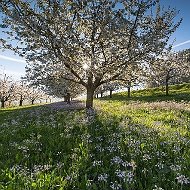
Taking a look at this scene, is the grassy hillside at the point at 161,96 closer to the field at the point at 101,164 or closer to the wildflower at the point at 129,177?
the field at the point at 101,164

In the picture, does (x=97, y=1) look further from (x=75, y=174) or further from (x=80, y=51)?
(x=75, y=174)

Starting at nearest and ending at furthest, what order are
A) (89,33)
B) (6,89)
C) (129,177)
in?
(129,177)
(89,33)
(6,89)

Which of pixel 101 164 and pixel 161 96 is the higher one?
pixel 161 96

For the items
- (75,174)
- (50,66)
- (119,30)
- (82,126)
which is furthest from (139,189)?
(50,66)

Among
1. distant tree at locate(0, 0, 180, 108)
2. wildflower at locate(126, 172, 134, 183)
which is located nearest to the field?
wildflower at locate(126, 172, 134, 183)

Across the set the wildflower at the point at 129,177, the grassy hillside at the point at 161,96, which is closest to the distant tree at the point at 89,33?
the wildflower at the point at 129,177

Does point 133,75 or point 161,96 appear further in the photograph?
point 161,96

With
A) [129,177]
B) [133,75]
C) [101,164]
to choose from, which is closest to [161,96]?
[133,75]

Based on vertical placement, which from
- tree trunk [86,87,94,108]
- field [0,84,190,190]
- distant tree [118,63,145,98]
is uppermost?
distant tree [118,63,145,98]

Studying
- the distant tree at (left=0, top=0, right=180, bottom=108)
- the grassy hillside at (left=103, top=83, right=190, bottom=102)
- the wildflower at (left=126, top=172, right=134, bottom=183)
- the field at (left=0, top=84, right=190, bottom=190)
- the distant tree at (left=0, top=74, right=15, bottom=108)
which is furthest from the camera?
the distant tree at (left=0, top=74, right=15, bottom=108)

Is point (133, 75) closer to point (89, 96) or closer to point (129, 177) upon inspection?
point (89, 96)

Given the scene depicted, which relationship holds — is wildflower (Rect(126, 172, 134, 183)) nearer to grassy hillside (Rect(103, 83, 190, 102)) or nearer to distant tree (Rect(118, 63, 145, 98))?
distant tree (Rect(118, 63, 145, 98))

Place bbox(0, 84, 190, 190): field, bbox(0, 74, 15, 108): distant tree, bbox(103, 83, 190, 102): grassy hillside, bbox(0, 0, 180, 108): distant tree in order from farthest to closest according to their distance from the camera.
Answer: bbox(0, 74, 15, 108): distant tree → bbox(103, 83, 190, 102): grassy hillside → bbox(0, 0, 180, 108): distant tree → bbox(0, 84, 190, 190): field

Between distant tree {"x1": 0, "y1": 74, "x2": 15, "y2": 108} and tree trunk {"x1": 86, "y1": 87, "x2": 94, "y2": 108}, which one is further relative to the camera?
distant tree {"x1": 0, "y1": 74, "x2": 15, "y2": 108}
